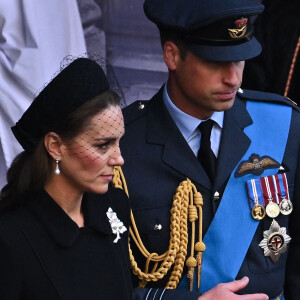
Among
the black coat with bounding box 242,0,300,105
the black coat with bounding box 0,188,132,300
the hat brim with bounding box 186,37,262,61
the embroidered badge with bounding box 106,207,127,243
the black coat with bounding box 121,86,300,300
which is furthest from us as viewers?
the black coat with bounding box 242,0,300,105

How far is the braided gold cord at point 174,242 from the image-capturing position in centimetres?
331

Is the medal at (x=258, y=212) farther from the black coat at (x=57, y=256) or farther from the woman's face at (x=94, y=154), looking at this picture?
the woman's face at (x=94, y=154)

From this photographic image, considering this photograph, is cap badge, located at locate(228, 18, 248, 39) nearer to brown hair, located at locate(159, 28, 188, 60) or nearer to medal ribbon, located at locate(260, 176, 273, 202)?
brown hair, located at locate(159, 28, 188, 60)

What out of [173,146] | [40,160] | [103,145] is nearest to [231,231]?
[173,146]

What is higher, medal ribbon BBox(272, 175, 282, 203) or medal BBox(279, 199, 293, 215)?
medal ribbon BBox(272, 175, 282, 203)

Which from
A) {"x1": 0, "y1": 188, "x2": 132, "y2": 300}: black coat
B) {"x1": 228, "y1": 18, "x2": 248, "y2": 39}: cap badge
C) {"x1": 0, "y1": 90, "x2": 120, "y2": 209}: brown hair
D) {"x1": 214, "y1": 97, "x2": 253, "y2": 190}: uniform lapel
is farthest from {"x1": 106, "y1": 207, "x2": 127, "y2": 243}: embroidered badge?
{"x1": 228, "y1": 18, "x2": 248, "y2": 39}: cap badge

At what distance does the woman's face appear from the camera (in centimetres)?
286

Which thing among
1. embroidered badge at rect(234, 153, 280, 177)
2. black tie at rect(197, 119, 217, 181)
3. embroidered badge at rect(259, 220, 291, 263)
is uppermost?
black tie at rect(197, 119, 217, 181)

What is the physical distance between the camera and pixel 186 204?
3.32m

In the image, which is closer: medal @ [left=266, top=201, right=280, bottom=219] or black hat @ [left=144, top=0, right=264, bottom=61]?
black hat @ [left=144, top=0, right=264, bottom=61]

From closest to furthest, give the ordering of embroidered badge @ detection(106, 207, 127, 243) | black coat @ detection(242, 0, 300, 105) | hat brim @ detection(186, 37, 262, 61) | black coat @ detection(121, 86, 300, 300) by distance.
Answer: embroidered badge @ detection(106, 207, 127, 243) → hat brim @ detection(186, 37, 262, 61) → black coat @ detection(121, 86, 300, 300) → black coat @ detection(242, 0, 300, 105)

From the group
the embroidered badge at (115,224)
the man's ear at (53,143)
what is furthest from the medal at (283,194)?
the man's ear at (53,143)

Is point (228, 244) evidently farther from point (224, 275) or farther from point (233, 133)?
point (233, 133)

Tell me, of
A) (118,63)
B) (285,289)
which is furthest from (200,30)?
(118,63)
